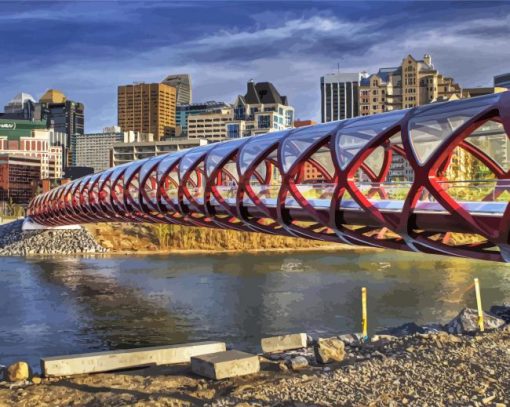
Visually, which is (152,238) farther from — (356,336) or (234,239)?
(356,336)

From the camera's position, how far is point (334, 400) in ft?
42.7

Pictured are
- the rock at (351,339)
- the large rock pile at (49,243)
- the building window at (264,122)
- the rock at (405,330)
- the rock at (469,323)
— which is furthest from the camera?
the building window at (264,122)

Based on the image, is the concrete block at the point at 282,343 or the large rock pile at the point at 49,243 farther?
the large rock pile at the point at 49,243

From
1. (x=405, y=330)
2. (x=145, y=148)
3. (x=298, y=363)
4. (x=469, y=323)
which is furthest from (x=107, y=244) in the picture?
(x=145, y=148)

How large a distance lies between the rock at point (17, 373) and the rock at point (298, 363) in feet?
22.0

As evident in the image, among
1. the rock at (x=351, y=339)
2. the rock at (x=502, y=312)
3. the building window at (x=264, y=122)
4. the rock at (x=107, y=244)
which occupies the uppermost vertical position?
the building window at (x=264, y=122)

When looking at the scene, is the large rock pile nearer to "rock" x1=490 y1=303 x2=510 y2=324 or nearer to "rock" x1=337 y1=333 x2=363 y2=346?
"rock" x1=490 y1=303 x2=510 y2=324

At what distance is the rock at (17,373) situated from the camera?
16.2 m

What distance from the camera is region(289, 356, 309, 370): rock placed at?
16.2m

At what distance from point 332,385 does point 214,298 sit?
64.0ft

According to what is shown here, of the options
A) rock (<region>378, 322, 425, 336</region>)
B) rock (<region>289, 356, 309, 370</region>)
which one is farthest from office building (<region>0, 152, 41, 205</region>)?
rock (<region>289, 356, 309, 370</region>)

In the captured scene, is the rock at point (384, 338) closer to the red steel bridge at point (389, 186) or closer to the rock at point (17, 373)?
the red steel bridge at point (389, 186)

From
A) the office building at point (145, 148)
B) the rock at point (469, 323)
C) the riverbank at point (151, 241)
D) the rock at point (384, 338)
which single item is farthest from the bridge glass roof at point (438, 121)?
the office building at point (145, 148)

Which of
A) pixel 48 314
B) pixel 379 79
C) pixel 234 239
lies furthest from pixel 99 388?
pixel 379 79
